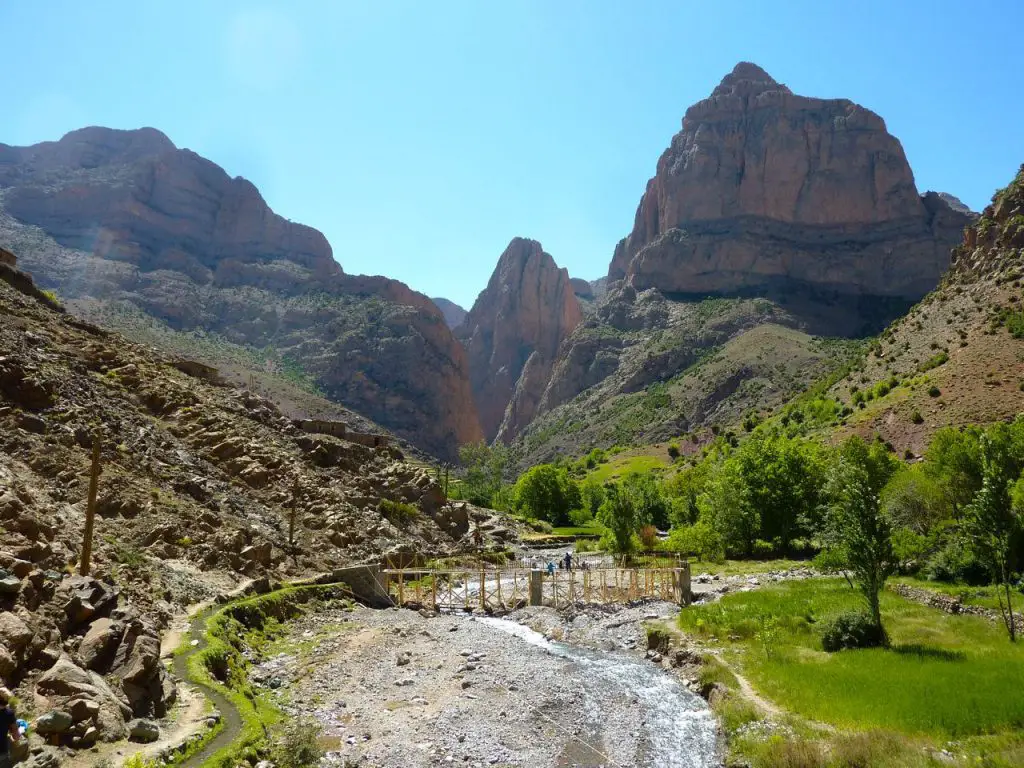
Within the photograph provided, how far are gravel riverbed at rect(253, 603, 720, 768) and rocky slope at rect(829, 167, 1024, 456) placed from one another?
47149mm

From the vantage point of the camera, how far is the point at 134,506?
3167 cm

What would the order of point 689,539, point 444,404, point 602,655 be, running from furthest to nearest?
point 444,404
point 689,539
point 602,655

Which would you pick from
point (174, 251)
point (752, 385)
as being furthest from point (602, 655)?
point (174, 251)

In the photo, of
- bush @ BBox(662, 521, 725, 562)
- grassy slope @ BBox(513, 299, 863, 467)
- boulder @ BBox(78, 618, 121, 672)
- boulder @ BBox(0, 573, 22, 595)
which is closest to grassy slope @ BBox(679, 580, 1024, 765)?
boulder @ BBox(78, 618, 121, 672)

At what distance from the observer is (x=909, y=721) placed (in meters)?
15.1

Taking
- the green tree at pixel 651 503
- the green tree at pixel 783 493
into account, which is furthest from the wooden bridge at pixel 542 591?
the green tree at pixel 651 503

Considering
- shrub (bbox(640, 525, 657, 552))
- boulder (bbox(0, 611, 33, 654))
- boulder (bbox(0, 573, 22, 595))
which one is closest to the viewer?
boulder (bbox(0, 611, 33, 654))

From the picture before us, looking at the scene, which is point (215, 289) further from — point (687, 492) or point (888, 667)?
point (888, 667)

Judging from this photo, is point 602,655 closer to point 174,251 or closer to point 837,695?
point 837,695

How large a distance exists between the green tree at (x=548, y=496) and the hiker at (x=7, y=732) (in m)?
92.4

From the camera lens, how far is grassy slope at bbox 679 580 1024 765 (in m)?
14.8

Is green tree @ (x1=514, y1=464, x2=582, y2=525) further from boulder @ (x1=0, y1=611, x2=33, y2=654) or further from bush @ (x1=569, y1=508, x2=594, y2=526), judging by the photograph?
boulder @ (x1=0, y1=611, x2=33, y2=654)

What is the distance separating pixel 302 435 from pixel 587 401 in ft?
442

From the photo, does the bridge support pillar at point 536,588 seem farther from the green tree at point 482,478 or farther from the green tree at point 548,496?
the green tree at point 482,478
